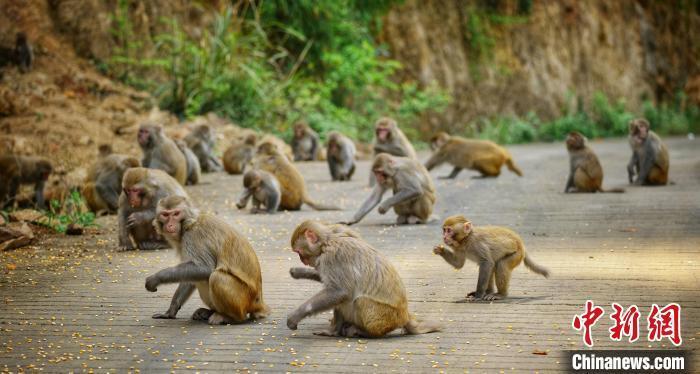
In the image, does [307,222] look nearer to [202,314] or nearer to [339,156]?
[202,314]

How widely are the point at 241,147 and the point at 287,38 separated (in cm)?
1001

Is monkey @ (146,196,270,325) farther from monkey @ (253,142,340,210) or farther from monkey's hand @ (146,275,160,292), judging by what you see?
monkey @ (253,142,340,210)

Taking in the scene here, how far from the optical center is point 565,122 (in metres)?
32.8

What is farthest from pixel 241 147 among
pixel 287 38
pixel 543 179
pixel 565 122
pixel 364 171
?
pixel 565 122

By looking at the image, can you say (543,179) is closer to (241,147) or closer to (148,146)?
(241,147)

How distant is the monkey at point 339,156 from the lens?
17797 millimetres

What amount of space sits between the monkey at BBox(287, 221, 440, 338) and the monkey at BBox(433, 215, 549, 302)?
117cm

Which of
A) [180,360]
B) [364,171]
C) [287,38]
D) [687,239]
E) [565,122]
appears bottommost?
[180,360]

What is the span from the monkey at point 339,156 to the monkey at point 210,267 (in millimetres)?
9857

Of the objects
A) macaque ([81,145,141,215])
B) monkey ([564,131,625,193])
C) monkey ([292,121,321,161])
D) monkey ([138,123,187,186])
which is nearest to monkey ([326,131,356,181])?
monkey ([138,123,187,186])

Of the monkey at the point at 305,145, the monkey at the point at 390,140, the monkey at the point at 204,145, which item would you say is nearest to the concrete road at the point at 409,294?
the monkey at the point at 390,140

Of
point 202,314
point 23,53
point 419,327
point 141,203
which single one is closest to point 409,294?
point 419,327

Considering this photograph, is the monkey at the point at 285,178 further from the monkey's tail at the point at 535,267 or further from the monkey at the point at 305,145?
the monkey at the point at 305,145

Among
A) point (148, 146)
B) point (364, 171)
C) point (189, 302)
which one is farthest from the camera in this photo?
point (364, 171)
